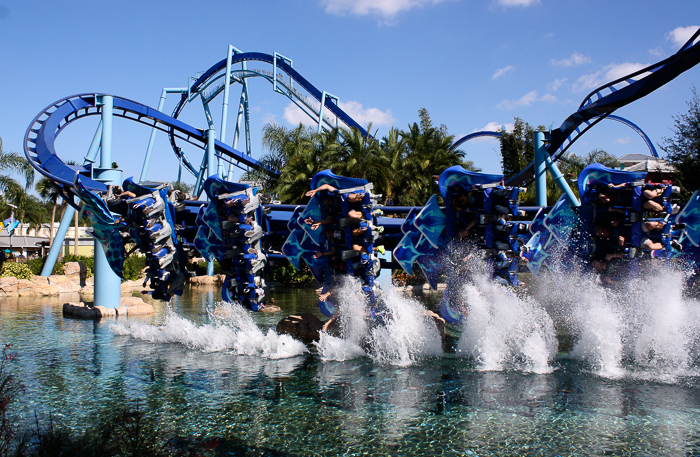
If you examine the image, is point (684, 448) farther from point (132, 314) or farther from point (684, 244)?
point (132, 314)

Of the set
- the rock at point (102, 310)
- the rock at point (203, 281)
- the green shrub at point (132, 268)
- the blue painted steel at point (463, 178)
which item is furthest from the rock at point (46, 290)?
the blue painted steel at point (463, 178)

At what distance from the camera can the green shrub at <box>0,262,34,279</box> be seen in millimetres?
21797

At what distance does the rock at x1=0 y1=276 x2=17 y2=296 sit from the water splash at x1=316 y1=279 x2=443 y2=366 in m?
15.4

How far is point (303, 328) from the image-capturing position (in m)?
10.2

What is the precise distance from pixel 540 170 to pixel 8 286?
18.4 metres

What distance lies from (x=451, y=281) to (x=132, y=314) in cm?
971

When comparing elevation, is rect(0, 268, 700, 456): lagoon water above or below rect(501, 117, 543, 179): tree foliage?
below

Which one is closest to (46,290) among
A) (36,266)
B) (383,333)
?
(36,266)

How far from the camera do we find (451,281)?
9086 millimetres

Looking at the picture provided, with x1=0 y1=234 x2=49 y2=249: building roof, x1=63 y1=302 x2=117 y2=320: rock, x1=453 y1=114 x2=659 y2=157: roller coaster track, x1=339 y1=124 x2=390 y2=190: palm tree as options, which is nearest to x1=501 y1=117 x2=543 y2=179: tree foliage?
x1=453 y1=114 x2=659 y2=157: roller coaster track

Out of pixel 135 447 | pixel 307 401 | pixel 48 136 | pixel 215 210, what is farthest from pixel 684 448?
pixel 48 136

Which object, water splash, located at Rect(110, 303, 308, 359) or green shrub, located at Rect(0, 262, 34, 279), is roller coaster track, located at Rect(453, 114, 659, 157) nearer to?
water splash, located at Rect(110, 303, 308, 359)

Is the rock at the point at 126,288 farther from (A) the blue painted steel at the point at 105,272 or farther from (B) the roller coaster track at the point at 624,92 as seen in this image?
(B) the roller coaster track at the point at 624,92

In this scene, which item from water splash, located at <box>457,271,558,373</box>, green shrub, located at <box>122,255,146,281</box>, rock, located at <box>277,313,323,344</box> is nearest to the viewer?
water splash, located at <box>457,271,558,373</box>
